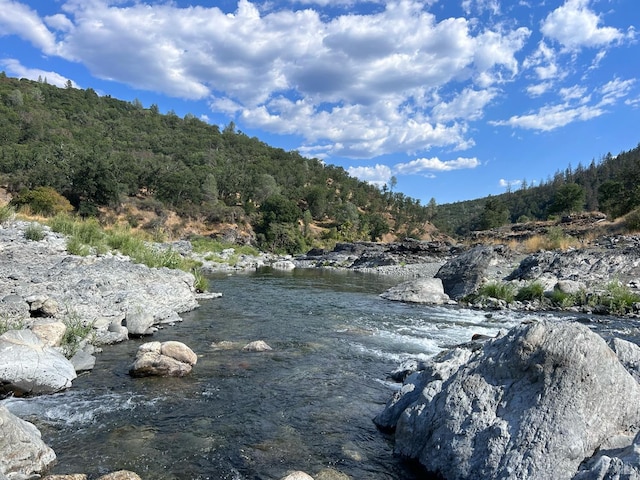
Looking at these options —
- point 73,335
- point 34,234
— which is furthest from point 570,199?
point 73,335

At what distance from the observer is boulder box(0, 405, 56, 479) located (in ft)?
17.4

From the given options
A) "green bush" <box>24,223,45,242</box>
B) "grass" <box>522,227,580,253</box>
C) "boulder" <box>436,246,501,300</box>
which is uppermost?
"grass" <box>522,227,580,253</box>

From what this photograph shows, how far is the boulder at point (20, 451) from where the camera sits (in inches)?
209

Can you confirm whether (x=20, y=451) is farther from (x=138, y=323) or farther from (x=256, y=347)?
(x=138, y=323)

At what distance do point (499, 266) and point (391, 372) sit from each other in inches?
1088

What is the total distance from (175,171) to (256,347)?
3394 inches

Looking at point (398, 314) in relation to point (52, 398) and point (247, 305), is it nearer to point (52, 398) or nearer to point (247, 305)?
point (247, 305)

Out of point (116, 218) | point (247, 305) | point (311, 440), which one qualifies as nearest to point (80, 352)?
point (311, 440)

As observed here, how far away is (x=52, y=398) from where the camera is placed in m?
7.89

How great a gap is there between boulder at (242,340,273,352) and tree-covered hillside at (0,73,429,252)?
63.3m

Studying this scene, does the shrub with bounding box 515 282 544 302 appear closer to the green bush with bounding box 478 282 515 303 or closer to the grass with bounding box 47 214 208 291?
the green bush with bounding box 478 282 515 303

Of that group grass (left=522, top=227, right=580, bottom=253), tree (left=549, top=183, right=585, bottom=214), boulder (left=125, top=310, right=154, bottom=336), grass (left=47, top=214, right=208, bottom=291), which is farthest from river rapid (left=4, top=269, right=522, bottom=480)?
tree (left=549, top=183, right=585, bottom=214)

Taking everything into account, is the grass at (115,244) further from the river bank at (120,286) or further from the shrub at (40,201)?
the shrub at (40,201)

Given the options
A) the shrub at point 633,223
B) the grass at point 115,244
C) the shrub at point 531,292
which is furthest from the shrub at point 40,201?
the shrub at point 633,223
